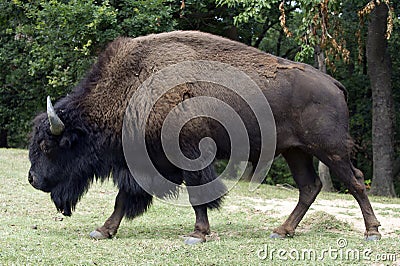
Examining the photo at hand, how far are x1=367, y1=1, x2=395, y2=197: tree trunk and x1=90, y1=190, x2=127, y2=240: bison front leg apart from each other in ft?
35.2

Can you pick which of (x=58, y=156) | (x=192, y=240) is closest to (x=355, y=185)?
(x=192, y=240)

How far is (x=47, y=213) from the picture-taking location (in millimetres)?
8961

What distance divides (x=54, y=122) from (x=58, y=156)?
1.64ft

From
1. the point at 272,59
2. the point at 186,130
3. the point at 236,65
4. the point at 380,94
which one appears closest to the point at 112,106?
the point at 186,130

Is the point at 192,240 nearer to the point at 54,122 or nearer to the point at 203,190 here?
the point at 203,190

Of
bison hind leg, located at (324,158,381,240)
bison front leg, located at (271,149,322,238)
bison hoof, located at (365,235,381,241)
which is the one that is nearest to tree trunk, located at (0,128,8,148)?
bison front leg, located at (271,149,322,238)

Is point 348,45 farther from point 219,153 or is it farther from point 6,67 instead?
point 219,153

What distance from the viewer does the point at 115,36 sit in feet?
46.8

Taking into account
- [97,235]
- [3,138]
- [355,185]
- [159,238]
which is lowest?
[3,138]

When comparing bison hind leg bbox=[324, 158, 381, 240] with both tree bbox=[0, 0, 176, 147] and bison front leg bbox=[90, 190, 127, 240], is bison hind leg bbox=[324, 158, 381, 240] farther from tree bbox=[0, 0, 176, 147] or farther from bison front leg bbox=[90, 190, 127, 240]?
tree bbox=[0, 0, 176, 147]

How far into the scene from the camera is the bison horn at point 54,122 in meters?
7.01

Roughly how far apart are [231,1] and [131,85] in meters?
6.03

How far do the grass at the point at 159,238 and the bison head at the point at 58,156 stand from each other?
0.58m

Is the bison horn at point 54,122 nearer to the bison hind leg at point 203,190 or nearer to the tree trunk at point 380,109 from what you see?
the bison hind leg at point 203,190
